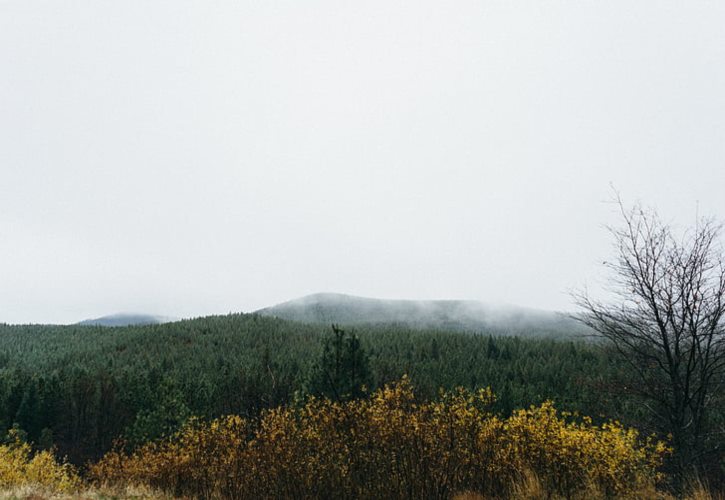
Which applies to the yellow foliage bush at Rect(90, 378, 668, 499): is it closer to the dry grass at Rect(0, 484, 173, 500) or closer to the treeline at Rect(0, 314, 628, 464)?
the treeline at Rect(0, 314, 628, 464)

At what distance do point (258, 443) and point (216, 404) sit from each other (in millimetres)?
61330

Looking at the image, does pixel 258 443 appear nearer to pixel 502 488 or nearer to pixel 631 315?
pixel 502 488

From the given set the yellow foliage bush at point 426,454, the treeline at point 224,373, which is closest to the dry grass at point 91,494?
the yellow foliage bush at point 426,454

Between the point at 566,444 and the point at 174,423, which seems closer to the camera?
the point at 566,444

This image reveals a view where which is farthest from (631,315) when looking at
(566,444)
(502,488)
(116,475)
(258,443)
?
(116,475)

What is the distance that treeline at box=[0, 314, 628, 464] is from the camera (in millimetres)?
39594

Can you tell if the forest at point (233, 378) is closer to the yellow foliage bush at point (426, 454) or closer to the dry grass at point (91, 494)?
the yellow foliage bush at point (426, 454)

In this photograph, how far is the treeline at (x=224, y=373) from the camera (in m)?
39.6

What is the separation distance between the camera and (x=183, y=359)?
115m

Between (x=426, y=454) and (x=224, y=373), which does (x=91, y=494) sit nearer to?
(x=426, y=454)

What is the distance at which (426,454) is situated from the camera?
7.12 metres

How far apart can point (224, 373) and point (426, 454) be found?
3459 inches

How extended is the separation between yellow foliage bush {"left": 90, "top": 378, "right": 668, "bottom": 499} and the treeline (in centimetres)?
138

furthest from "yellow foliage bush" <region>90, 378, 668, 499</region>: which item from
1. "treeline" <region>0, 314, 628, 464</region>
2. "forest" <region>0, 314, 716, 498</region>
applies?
"treeline" <region>0, 314, 628, 464</region>
